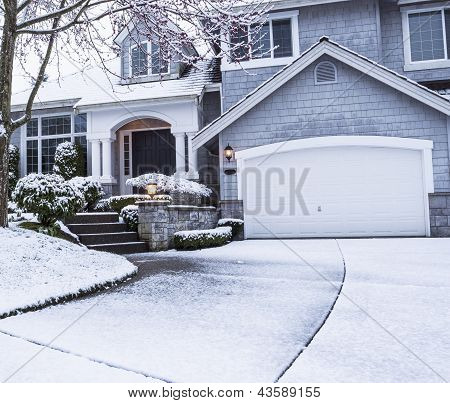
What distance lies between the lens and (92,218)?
9.44m

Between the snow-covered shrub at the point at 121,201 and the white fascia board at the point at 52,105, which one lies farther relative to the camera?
the white fascia board at the point at 52,105

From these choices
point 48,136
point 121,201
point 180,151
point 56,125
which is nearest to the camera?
point 121,201

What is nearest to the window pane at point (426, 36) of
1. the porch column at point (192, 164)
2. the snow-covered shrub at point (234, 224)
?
the porch column at point (192, 164)

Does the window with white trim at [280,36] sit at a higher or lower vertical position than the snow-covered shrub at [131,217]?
higher

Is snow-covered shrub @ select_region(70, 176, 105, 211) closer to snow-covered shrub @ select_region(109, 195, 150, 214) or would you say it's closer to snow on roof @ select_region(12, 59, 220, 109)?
snow-covered shrub @ select_region(109, 195, 150, 214)

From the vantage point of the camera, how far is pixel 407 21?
13133 mm

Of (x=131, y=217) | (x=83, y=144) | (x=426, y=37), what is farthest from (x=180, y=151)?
(x=426, y=37)

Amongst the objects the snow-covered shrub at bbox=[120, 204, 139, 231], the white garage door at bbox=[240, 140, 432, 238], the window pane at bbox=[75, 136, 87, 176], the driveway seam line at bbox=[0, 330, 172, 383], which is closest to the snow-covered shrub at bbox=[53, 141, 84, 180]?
the window pane at bbox=[75, 136, 87, 176]

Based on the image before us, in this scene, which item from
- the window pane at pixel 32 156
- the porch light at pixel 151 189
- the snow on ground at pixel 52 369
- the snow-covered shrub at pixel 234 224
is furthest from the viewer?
the window pane at pixel 32 156

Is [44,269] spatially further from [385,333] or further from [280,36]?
[280,36]

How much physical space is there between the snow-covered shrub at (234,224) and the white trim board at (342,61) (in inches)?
97.9

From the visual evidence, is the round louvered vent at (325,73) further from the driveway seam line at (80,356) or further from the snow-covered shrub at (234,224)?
the driveway seam line at (80,356)

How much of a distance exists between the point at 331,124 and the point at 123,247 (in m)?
7.05

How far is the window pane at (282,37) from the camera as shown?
13.4 meters
